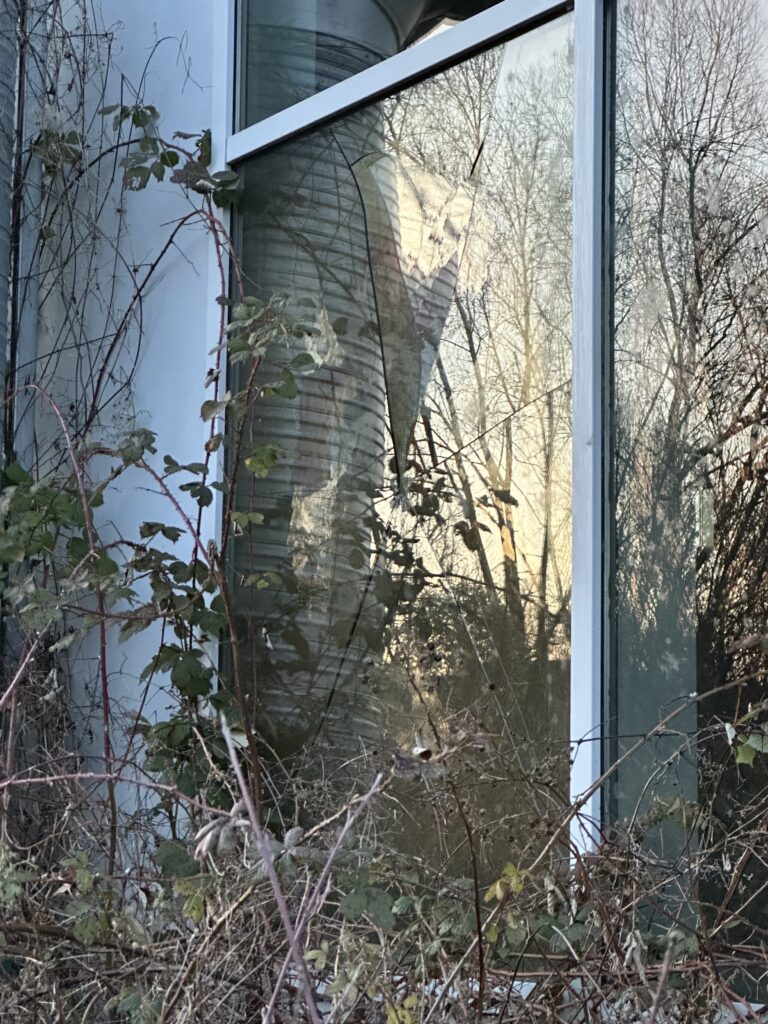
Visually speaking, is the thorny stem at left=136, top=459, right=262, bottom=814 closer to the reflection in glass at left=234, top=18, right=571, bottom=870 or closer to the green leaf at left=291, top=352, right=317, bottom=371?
the reflection in glass at left=234, top=18, right=571, bottom=870

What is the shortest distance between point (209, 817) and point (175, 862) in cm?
20

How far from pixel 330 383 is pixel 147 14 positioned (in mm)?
1417

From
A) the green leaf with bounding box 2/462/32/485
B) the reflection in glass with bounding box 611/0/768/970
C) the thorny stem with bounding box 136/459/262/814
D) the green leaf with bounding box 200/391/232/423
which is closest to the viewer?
the reflection in glass with bounding box 611/0/768/970

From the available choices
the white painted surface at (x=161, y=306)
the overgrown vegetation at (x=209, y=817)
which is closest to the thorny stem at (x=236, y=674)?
the overgrown vegetation at (x=209, y=817)

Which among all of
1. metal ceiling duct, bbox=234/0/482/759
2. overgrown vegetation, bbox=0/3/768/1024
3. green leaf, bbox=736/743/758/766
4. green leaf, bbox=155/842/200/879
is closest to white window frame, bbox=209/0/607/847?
overgrown vegetation, bbox=0/3/768/1024

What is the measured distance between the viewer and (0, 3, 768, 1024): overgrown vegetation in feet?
6.74

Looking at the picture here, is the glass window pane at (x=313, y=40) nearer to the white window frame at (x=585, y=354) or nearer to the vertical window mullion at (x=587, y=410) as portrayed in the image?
the white window frame at (x=585, y=354)

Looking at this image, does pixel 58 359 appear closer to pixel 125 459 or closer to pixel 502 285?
pixel 125 459

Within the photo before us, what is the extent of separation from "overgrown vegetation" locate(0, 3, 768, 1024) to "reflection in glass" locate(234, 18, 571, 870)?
3.3 inches

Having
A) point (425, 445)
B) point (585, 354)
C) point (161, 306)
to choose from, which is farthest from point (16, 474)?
point (585, 354)

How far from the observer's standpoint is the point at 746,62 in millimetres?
2559

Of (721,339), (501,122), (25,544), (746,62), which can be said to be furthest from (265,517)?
(746,62)

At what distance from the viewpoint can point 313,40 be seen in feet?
12.0

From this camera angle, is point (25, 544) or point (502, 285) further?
point (25, 544)
